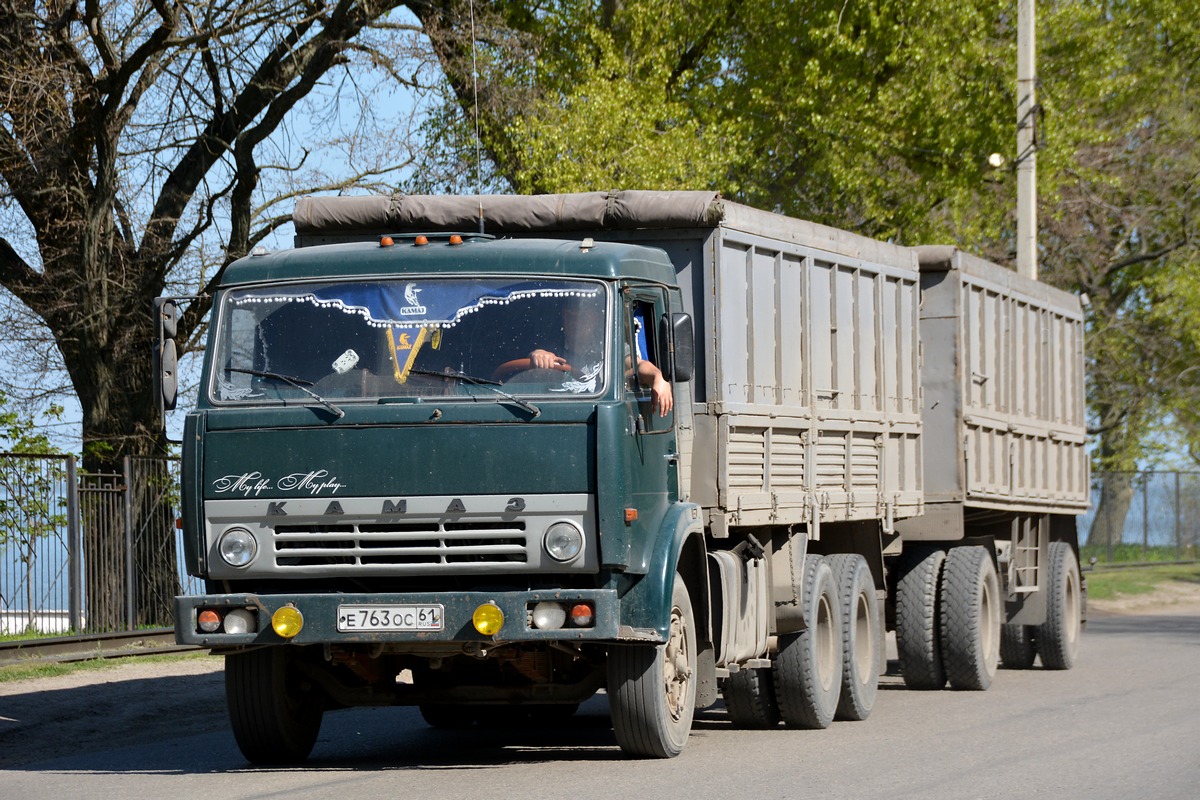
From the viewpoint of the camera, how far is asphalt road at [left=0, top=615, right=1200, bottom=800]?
8773mm

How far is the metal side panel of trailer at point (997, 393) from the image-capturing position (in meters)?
14.7

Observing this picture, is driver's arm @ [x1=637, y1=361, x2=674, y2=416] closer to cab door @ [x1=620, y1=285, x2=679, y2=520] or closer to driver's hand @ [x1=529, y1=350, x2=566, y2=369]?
cab door @ [x1=620, y1=285, x2=679, y2=520]

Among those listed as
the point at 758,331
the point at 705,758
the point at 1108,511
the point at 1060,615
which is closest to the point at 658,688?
the point at 705,758

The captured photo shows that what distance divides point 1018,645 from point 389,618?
1017cm

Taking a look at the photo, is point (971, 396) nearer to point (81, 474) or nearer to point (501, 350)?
point (501, 350)

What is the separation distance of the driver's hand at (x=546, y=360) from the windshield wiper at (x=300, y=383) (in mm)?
977

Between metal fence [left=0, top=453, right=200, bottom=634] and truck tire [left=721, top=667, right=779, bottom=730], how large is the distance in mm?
6437

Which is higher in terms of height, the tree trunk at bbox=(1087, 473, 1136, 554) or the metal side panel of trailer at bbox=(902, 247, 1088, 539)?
the metal side panel of trailer at bbox=(902, 247, 1088, 539)

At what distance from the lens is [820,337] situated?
40.1ft

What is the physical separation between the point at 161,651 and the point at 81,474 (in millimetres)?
1819

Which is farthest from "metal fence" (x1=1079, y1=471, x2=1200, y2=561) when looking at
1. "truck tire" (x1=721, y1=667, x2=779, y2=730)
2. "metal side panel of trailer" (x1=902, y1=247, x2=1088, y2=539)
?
"truck tire" (x1=721, y1=667, x2=779, y2=730)

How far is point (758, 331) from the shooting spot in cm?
1116

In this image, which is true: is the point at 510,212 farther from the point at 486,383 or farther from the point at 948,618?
the point at 948,618

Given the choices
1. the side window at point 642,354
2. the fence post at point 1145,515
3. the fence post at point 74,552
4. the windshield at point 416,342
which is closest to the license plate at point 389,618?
the windshield at point 416,342
